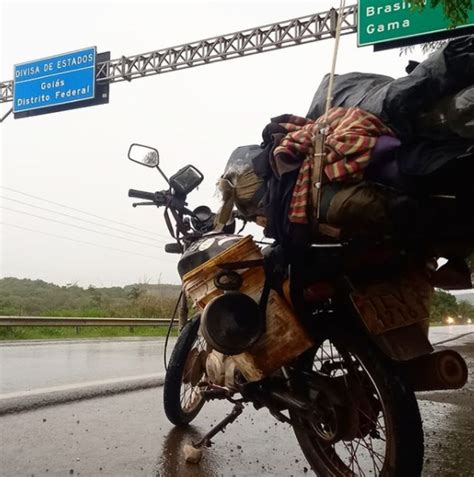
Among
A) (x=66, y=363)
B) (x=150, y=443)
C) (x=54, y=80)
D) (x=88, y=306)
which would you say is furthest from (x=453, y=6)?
(x=88, y=306)

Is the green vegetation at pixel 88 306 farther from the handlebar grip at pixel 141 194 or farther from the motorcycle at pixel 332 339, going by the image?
the handlebar grip at pixel 141 194

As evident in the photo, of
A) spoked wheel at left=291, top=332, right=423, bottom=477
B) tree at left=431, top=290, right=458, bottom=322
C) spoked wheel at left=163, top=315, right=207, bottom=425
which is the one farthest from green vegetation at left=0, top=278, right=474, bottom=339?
tree at left=431, top=290, right=458, bottom=322

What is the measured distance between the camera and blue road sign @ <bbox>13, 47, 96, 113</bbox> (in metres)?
14.4

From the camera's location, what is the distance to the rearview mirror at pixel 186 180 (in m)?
3.48

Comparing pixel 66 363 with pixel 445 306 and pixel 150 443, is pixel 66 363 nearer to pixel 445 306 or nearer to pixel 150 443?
pixel 150 443

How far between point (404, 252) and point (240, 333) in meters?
0.76

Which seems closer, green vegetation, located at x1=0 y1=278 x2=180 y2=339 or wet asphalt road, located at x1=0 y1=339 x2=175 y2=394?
wet asphalt road, located at x1=0 y1=339 x2=175 y2=394

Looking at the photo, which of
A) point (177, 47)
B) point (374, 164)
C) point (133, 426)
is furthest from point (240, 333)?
point (177, 47)

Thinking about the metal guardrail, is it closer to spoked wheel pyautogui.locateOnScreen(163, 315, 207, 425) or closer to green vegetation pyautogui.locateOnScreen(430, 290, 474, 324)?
spoked wheel pyautogui.locateOnScreen(163, 315, 207, 425)

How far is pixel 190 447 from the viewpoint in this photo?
2.94 meters

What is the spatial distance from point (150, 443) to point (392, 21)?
9.02m

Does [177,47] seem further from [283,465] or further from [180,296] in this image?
[283,465]

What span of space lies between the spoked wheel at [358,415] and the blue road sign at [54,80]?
43.9ft

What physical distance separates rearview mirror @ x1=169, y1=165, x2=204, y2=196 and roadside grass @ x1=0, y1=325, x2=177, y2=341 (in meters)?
10.1
